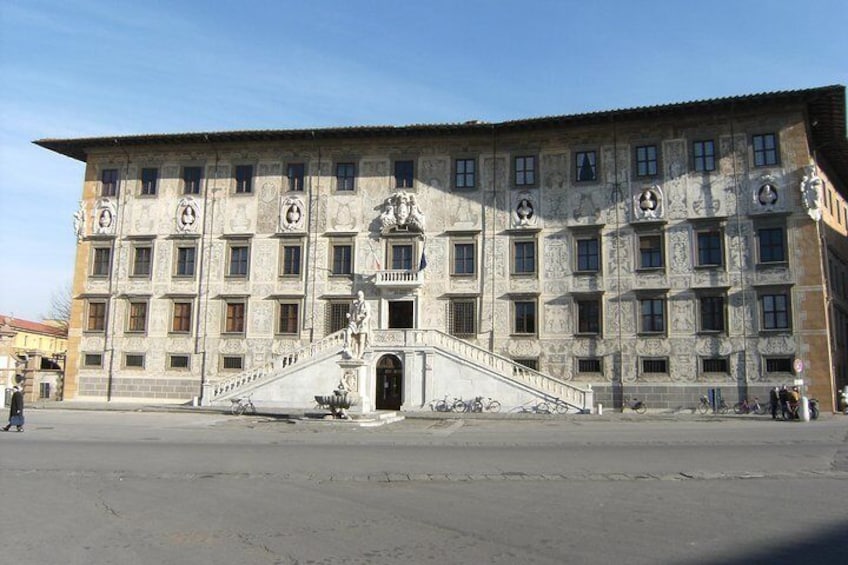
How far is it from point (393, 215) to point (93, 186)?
17308 millimetres

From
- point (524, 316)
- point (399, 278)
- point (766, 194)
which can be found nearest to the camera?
point (766, 194)

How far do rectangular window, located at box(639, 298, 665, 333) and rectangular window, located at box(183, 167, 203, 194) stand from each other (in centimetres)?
2381

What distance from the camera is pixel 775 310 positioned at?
30.5m

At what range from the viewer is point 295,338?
34906 millimetres

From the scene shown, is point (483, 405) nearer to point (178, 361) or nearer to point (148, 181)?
point (178, 361)

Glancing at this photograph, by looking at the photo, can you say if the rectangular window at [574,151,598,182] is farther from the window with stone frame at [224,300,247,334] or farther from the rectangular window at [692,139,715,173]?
the window with stone frame at [224,300,247,334]

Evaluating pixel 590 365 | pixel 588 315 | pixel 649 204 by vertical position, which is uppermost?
pixel 649 204

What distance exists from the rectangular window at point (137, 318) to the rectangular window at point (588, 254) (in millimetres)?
22759

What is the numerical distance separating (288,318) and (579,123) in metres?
17.6

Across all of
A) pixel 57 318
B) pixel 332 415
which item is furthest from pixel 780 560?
pixel 57 318

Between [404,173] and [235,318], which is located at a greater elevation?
[404,173]

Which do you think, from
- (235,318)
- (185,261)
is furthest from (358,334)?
(185,261)

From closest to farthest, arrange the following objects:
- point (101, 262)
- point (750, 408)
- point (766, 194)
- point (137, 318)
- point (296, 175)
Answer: point (750, 408) → point (766, 194) → point (296, 175) → point (137, 318) → point (101, 262)

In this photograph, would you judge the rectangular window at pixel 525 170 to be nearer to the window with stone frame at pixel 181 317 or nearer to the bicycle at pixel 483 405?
the bicycle at pixel 483 405
